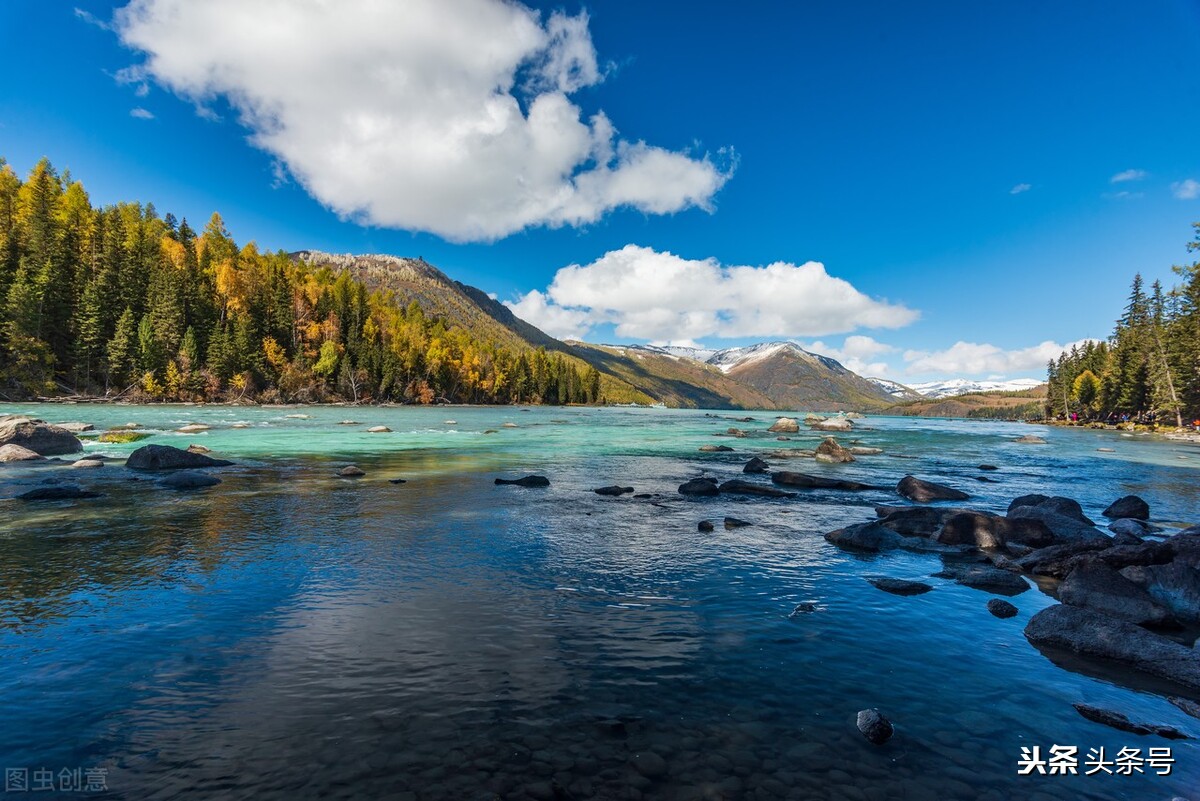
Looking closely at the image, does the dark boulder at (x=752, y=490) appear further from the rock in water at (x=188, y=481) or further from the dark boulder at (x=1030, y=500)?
the rock in water at (x=188, y=481)

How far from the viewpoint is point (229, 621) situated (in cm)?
950

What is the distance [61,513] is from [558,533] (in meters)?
16.5

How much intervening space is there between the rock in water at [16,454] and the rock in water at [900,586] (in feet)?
133

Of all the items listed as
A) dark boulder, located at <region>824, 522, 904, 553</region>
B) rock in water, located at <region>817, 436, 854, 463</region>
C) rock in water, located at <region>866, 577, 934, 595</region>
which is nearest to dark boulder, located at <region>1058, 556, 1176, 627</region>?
rock in water, located at <region>866, 577, 934, 595</region>

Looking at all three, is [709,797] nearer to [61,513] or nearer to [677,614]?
[677,614]

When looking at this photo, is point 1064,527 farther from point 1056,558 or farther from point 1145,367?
point 1145,367

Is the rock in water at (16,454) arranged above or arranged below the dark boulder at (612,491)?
above

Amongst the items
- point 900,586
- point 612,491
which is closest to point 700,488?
point 612,491

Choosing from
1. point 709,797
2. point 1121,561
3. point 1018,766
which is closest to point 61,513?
point 709,797

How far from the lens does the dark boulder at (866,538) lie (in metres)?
16.3

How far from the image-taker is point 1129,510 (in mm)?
21203

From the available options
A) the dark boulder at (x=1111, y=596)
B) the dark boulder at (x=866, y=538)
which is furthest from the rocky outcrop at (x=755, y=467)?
the dark boulder at (x=1111, y=596)

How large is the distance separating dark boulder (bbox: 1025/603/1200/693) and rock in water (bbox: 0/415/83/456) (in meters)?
44.7

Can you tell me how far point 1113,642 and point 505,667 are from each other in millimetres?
10898
